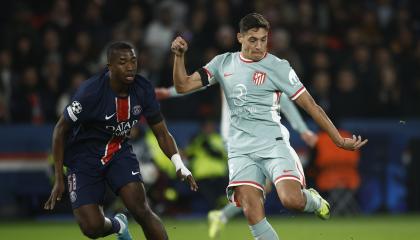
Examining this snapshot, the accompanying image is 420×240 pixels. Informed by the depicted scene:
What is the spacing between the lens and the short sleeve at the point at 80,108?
828 cm

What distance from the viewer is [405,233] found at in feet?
39.7

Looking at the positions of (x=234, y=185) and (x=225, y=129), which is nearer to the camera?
(x=234, y=185)

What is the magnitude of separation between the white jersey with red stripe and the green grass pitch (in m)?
3.05

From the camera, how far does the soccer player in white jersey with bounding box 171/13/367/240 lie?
8273 millimetres

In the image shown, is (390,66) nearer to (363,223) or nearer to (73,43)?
(363,223)

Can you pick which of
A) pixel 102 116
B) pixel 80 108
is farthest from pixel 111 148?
pixel 80 108

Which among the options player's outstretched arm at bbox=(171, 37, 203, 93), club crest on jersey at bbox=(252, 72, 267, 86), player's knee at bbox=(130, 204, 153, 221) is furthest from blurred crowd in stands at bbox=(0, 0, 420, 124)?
player's knee at bbox=(130, 204, 153, 221)

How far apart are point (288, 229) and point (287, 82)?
15.8 feet

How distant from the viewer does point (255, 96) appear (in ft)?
27.6

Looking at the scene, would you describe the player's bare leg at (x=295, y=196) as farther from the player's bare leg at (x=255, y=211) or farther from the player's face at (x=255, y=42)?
the player's face at (x=255, y=42)

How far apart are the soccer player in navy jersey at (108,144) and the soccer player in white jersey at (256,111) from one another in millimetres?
395

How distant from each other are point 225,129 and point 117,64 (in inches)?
151

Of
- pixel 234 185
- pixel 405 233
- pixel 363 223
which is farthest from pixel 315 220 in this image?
pixel 234 185

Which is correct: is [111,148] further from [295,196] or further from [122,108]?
[295,196]
